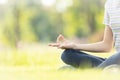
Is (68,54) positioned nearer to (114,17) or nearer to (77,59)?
(77,59)

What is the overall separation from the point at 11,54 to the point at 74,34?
45.2 feet

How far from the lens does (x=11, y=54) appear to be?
6234 mm

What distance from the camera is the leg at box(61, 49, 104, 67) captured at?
3.58 m

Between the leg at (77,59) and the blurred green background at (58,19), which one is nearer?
the leg at (77,59)

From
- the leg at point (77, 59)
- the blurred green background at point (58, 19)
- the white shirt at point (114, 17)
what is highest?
the white shirt at point (114, 17)

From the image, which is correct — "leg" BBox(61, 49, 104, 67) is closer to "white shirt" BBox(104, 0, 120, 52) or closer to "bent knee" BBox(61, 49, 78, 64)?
"bent knee" BBox(61, 49, 78, 64)

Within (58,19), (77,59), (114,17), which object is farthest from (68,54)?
(58,19)

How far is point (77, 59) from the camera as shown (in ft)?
11.9

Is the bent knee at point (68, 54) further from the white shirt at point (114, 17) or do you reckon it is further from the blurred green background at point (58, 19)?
the blurred green background at point (58, 19)

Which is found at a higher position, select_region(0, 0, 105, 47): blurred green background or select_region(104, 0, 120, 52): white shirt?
select_region(104, 0, 120, 52): white shirt

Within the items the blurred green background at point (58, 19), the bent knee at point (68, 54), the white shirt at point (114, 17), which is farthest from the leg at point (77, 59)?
the blurred green background at point (58, 19)

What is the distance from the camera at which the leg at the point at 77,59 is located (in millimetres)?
3578

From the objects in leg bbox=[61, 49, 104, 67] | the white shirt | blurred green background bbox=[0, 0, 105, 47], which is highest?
the white shirt

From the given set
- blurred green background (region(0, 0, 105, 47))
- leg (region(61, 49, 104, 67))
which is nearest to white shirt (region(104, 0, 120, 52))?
leg (region(61, 49, 104, 67))
